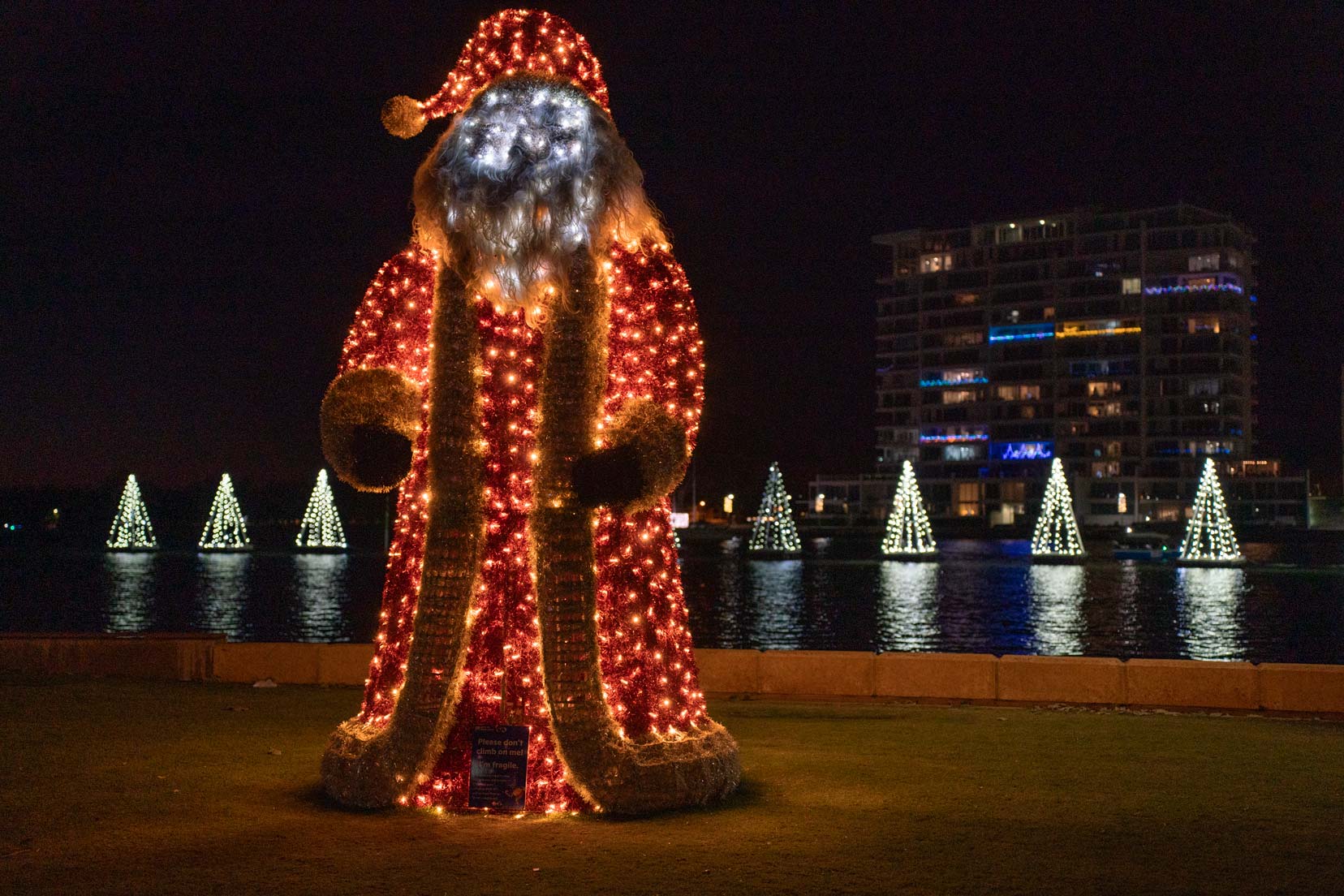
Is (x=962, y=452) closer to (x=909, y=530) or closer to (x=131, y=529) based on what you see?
(x=909, y=530)

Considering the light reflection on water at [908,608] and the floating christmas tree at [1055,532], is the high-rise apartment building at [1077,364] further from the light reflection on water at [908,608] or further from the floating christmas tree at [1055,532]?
the light reflection on water at [908,608]

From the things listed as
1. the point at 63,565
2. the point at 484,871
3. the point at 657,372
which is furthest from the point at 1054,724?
the point at 63,565

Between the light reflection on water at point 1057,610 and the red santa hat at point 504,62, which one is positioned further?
the light reflection on water at point 1057,610

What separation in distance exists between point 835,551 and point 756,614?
51977 mm

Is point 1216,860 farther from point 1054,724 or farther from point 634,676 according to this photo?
point 1054,724

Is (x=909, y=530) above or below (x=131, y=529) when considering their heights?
above

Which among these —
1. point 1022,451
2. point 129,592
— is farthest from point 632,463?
point 1022,451

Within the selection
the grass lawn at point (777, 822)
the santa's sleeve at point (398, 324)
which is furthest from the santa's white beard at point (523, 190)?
the grass lawn at point (777, 822)

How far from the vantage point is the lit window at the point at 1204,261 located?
111 meters

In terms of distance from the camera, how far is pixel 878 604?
46.5 meters

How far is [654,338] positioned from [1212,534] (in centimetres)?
6811

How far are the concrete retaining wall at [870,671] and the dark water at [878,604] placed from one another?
18150 millimetres

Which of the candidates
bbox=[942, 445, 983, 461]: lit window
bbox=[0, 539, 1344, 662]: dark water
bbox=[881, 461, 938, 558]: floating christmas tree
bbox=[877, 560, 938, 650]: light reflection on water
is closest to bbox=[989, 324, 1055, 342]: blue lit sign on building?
bbox=[942, 445, 983, 461]: lit window

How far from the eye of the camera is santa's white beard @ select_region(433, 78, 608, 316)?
762 centimetres
